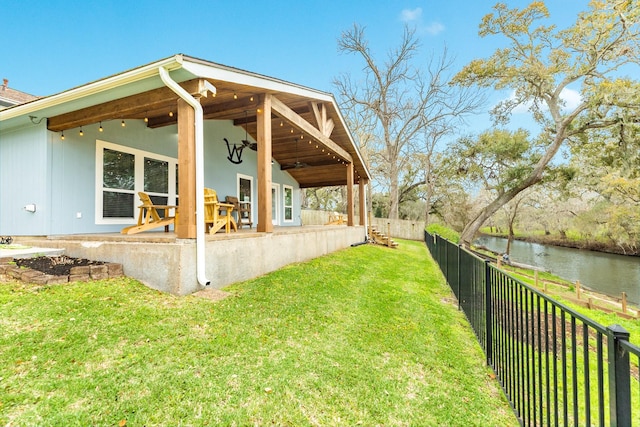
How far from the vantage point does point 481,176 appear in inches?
802

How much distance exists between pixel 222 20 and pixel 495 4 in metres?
15.7

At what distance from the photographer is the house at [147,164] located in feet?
13.1

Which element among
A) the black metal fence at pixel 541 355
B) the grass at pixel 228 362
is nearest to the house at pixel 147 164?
the grass at pixel 228 362

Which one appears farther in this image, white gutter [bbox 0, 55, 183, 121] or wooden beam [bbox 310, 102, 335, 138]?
wooden beam [bbox 310, 102, 335, 138]

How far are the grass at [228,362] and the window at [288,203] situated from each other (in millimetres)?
8437

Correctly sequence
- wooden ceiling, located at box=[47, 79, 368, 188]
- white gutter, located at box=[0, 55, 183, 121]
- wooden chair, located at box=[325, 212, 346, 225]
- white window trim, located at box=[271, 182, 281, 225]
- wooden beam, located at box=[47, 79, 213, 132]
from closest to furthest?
white gutter, located at box=[0, 55, 183, 121] < wooden beam, located at box=[47, 79, 213, 132] < wooden ceiling, located at box=[47, 79, 368, 188] < white window trim, located at box=[271, 182, 281, 225] < wooden chair, located at box=[325, 212, 346, 225]

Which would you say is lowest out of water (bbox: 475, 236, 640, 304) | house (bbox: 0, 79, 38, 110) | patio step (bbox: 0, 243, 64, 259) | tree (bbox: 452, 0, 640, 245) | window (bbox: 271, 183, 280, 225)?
water (bbox: 475, 236, 640, 304)

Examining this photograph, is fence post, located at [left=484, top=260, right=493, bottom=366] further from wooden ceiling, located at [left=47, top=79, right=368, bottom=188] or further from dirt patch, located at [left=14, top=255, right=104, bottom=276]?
dirt patch, located at [left=14, top=255, right=104, bottom=276]

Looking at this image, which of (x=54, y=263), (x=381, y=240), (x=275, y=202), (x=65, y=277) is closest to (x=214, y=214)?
(x=65, y=277)

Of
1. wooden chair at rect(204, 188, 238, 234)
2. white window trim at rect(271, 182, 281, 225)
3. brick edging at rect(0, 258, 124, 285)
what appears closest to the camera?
brick edging at rect(0, 258, 124, 285)

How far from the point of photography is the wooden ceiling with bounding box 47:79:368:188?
4.65 metres

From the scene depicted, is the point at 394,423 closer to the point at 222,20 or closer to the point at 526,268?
the point at 526,268

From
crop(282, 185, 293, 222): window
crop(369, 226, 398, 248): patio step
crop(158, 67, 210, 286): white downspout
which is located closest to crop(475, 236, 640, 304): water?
crop(369, 226, 398, 248): patio step

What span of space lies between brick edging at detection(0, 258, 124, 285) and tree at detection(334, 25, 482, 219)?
64.1ft
